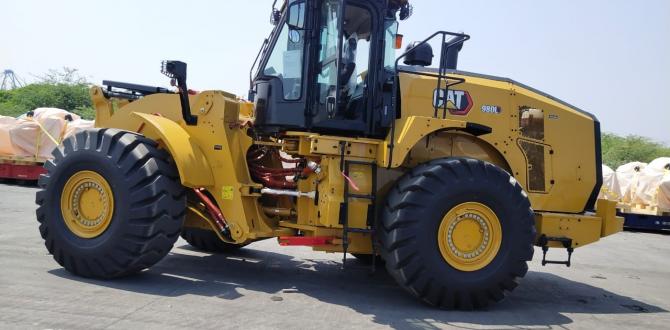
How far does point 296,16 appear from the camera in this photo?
582cm

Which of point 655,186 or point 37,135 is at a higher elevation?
point 37,135

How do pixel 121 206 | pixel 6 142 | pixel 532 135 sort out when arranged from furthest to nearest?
1. pixel 6 142
2. pixel 532 135
3. pixel 121 206

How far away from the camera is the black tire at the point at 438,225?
522cm

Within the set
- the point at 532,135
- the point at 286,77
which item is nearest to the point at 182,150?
the point at 286,77

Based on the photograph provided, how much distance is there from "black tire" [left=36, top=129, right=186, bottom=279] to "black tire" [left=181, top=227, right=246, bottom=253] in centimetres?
195

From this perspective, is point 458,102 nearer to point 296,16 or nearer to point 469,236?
point 469,236

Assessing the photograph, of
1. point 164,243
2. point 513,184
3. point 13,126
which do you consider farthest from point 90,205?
point 13,126

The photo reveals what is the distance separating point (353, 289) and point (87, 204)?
9.54 feet

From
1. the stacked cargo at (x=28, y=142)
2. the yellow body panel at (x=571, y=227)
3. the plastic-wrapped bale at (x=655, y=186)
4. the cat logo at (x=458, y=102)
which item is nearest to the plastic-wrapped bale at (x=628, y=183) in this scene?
the plastic-wrapped bale at (x=655, y=186)

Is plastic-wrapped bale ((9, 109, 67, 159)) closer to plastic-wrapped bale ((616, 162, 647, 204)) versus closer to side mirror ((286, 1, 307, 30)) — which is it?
side mirror ((286, 1, 307, 30))

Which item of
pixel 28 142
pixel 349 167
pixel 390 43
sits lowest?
pixel 349 167

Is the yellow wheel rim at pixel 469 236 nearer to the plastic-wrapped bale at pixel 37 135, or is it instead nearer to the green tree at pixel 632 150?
the plastic-wrapped bale at pixel 37 135

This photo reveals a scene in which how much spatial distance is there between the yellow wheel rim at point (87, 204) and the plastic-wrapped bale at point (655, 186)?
53.3ft

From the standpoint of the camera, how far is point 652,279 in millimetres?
8523
